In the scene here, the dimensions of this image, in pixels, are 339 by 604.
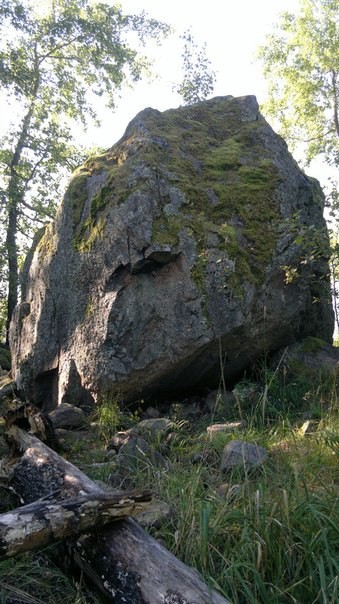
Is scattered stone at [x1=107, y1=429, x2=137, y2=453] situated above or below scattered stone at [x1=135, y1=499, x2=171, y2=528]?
above

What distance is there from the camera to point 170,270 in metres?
5.49

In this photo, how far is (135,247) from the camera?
17.9 ft

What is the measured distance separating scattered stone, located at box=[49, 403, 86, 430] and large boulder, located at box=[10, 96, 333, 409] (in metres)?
0.30

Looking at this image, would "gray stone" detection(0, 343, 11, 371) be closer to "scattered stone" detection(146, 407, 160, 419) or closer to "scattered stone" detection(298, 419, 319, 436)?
"scattered stone" detection(146, 407, 160, 419)

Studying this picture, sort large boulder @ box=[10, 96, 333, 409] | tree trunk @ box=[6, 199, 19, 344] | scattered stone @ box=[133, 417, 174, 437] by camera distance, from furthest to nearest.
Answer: tree trunk @ box=[6, 199, 19, 344], large boulder @ box=[10, 96, 333, 409], scattered stone @ box=[133, 417, 174, 437]

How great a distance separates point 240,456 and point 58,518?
1.40m

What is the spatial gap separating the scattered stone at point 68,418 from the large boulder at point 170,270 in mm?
297

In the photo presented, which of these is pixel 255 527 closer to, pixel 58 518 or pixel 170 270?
pixel 58 518

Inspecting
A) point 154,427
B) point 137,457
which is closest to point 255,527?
point 137,457

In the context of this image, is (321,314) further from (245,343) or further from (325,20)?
(325,20)

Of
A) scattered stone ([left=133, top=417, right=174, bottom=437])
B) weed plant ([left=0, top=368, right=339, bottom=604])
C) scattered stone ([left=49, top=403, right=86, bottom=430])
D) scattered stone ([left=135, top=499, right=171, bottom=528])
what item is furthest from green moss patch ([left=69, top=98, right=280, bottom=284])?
scattered stone ([left=135, top=499, right=171, bottom=528])

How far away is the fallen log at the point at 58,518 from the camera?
7.09ft

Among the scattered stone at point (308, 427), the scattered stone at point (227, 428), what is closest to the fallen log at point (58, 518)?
the scattered stone at point (227, 428)

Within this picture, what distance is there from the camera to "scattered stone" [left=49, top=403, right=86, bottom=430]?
198 inches
